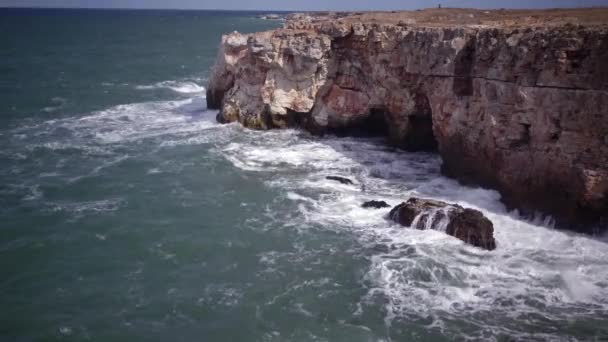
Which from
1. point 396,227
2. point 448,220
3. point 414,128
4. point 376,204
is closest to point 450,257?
point 448,220

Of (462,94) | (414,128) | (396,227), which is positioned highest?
(462,94)

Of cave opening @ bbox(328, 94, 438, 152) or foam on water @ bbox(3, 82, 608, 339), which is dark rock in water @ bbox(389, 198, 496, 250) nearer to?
foam on water @ bbox(3, 82, 608, 339)

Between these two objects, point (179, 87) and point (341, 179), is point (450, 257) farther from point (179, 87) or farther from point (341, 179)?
point (179, 87)

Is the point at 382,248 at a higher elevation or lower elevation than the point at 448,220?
lower

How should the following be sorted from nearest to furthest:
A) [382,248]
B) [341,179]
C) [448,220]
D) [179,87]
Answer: [382,248], [448,220], [341,179], [179,87]

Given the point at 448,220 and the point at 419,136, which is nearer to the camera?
the point at 448,220

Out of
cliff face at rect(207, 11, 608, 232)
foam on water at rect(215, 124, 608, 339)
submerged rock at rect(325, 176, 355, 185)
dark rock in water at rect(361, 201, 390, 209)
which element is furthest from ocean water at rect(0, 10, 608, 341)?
cliff face at rect(207, 11, 608, 232)
